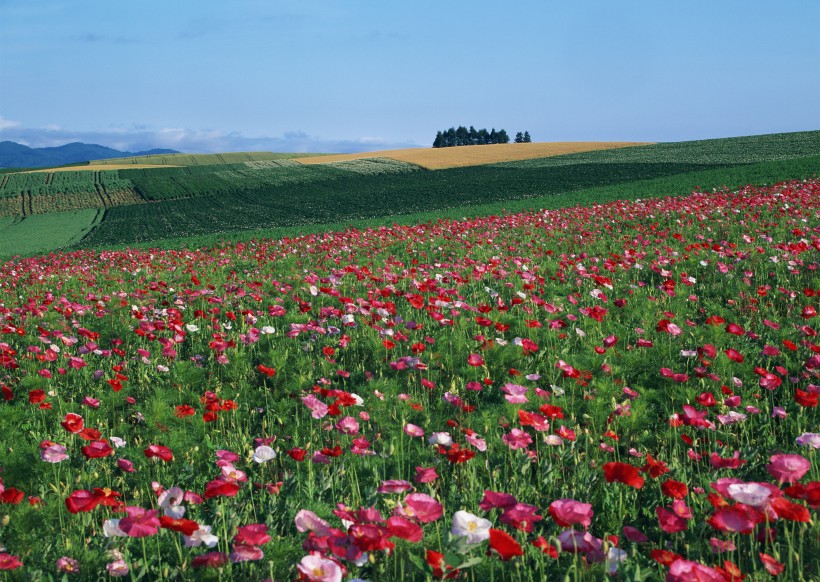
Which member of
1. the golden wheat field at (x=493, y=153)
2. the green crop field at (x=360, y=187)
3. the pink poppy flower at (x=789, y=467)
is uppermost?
the golden wheat field at (x=493, y=153)

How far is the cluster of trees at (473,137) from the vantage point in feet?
380

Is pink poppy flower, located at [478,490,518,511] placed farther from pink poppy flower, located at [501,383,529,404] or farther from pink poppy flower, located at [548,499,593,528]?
pink poppy flower, located at [501,383,529,404]

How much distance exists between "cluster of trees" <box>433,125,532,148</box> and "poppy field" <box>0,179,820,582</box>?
111228mm

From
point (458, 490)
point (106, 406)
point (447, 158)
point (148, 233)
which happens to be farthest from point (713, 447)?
point (447, 158)

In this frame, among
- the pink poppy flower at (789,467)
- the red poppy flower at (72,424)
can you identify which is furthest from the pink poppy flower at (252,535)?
the pink poppy flower at (789,467)

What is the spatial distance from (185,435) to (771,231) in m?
9.33

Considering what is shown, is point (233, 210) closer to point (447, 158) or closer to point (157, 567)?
point (447, 158)

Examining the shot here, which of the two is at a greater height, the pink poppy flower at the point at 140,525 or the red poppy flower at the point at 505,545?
the red poppy flower at the point at 505,545

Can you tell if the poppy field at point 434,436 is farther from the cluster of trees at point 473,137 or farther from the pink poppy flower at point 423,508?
the cluster of trees at point 473,137

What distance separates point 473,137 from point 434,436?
11766 cm

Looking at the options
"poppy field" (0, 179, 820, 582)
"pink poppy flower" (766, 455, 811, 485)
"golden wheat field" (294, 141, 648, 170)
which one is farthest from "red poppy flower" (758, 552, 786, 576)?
"golden wheat field" (294, 141, 648, 170)

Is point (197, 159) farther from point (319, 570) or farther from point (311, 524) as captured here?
point (319, 570)

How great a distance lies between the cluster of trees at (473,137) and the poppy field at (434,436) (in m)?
111

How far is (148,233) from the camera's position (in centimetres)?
3253
